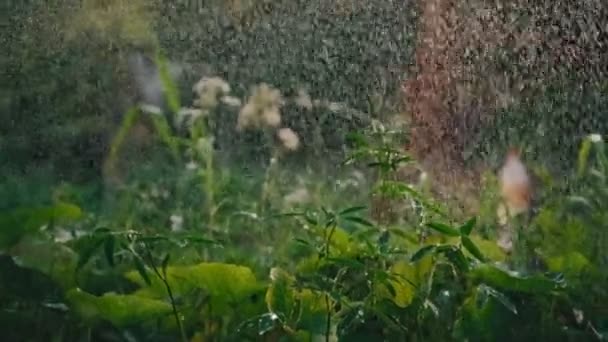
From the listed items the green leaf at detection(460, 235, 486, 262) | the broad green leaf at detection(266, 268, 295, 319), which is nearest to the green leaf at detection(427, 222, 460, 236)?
the green leaf at detection(460, 235, 486, 262)

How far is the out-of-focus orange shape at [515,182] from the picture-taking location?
1.32 m

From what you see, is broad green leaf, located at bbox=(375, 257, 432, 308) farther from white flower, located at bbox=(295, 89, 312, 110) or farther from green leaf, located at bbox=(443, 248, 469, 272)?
white flower, located at bbox=(295, 89, 312, 110)

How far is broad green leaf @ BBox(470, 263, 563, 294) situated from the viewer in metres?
1.09

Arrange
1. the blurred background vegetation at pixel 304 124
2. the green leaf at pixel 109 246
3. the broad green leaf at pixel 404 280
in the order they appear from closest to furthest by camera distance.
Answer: the green leaf at pixel 109 246 < the broad green leaf at pixel 404 280 < the blurred background vegetation at pixel 304 124

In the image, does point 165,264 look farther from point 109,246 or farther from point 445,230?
point 445,230

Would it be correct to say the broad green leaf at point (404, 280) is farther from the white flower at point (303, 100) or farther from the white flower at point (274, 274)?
the white flower at point (303, 100)

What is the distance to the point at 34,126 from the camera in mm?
1271

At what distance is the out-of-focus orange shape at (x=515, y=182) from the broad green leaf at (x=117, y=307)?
0.42 m

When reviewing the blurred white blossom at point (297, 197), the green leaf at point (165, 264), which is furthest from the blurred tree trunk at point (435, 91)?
the green leaf at point (165, 264)

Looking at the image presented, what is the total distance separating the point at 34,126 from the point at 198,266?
11.2 inches

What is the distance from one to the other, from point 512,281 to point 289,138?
31 centimetres

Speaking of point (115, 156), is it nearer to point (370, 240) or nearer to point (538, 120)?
point (370, 240)

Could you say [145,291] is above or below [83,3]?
below

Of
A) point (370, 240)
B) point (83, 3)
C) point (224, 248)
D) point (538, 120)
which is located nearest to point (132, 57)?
point (83, 3)
